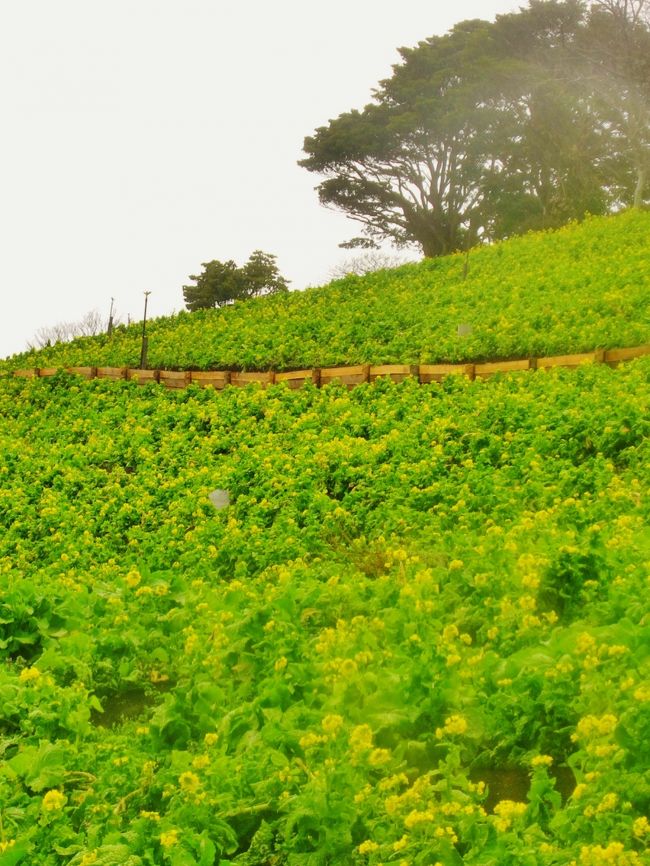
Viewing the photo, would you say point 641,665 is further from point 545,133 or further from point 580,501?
point 545,133

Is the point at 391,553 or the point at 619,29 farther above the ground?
the point at 619,29

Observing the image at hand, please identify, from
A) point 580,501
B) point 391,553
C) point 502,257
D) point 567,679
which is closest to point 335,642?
point 567,679

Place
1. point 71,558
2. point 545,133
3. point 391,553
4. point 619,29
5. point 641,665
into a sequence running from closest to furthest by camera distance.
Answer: point 641,665 < point 391,553 < point 71,558 < point 619,29 < point 545,133

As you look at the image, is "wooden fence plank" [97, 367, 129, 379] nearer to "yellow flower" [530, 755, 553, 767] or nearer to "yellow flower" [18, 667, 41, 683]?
"yellow flower" [18, 667, 41, 683]

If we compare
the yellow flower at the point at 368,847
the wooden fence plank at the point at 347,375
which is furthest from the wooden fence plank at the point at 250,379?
the yellow flower at the point at 368,847

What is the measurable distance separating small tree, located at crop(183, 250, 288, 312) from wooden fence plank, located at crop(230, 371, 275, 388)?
2124 centimetres

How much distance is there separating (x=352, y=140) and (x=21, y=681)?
3371 cm

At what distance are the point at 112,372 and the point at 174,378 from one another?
8.64 feet

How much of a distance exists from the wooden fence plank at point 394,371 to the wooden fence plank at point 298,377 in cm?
114

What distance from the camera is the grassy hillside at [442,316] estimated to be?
16.1 meters

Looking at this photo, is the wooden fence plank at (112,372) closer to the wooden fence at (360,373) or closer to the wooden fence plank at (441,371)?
the wooden fence at (360,373)

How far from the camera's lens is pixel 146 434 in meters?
16.6

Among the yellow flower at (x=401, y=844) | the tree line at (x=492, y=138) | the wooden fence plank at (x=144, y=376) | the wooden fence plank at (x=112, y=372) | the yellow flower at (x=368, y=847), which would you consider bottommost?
the yellow flower at (x=368, y=847)

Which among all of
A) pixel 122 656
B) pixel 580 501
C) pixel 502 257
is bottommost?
pixel 122 656
